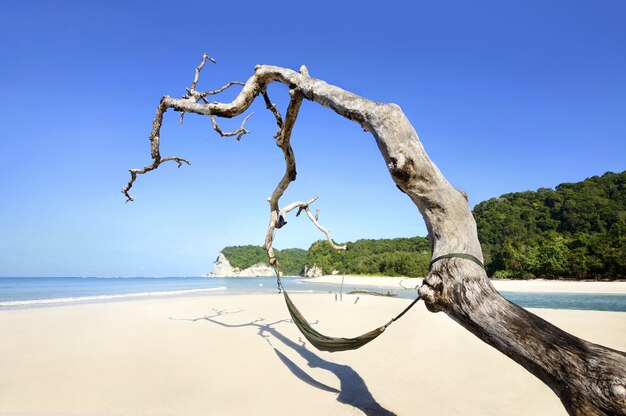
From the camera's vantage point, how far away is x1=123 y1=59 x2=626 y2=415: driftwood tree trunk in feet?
4.09

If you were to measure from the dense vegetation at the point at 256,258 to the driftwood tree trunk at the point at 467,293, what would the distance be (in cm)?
10557

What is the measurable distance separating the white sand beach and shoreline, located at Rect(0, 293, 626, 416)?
0.01 meters

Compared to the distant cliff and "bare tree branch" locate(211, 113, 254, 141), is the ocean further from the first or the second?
the distant cliff

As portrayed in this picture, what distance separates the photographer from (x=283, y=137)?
3027 mm

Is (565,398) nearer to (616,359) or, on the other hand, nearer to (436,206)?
(616,359)

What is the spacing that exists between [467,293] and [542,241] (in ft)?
134

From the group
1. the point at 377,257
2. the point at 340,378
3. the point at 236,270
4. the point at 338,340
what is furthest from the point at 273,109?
the point at 236,270

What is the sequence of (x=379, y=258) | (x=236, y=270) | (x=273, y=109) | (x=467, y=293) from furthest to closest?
(x=236, y=270), (x=379, y=258), (x=273, y=109), (x=467, y=293)

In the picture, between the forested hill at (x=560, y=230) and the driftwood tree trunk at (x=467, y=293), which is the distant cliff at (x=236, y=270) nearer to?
the forested hill at (x=560, y=230)

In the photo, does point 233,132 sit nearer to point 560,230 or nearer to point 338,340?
point 338,340

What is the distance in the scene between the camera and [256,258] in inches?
4345

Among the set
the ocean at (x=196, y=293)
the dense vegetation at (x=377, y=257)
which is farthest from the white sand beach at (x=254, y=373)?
the dense vegetation at (x=377, y=257)

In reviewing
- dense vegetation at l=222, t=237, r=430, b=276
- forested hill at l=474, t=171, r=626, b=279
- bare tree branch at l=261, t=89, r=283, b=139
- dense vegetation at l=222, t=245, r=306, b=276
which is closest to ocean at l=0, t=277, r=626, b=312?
dense vegetation at l=222, t=237, r=430, b=276

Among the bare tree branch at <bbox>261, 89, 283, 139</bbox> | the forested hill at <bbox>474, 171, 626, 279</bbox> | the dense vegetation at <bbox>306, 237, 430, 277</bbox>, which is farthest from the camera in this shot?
the dense vegetation at <bbox>306, 237, 430, 277</bbox>
